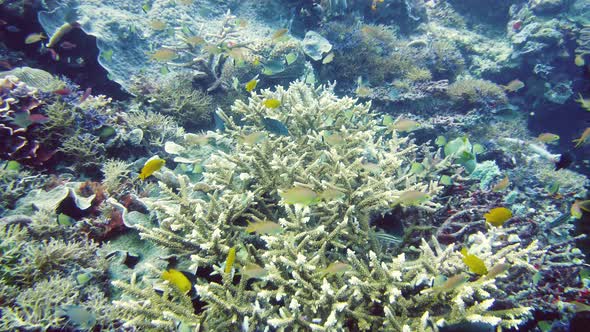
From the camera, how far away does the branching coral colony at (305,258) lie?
246 centimetres

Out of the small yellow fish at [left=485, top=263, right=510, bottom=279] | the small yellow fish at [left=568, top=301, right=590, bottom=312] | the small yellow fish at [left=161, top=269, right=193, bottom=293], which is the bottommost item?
the small yellow fish at [left=568, top=301, right=590, bottom=312]

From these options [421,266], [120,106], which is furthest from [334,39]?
[421,266]

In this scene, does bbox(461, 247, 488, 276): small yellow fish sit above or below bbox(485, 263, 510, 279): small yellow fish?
above

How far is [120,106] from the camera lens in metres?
5.34

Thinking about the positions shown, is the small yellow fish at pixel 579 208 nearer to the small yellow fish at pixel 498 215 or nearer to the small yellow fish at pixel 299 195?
the small yellow fish at pixel 498 215

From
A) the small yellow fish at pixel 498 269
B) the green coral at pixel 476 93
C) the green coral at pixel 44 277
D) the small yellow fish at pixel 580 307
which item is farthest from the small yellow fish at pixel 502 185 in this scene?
the green coral at pixel 44 277

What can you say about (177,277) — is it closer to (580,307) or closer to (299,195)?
(299,195)

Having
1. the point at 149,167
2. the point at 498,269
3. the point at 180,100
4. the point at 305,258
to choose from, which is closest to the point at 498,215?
the point at 498,269

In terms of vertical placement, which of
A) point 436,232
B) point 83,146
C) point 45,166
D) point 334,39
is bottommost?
point 45,166

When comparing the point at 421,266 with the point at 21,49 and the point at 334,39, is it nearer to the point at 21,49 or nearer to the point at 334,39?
the point at 334,39

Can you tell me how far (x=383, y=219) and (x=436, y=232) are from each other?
1.96 feet

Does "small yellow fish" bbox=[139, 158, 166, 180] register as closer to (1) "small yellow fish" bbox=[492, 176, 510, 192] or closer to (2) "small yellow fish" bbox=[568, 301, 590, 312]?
(1) "small yellow fish" bbox=[492, 176, 510, 192]

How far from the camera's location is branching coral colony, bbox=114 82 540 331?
2465mm

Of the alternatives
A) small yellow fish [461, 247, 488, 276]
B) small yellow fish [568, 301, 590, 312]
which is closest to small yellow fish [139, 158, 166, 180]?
small yellow fish [461, 247, 488, 276]
